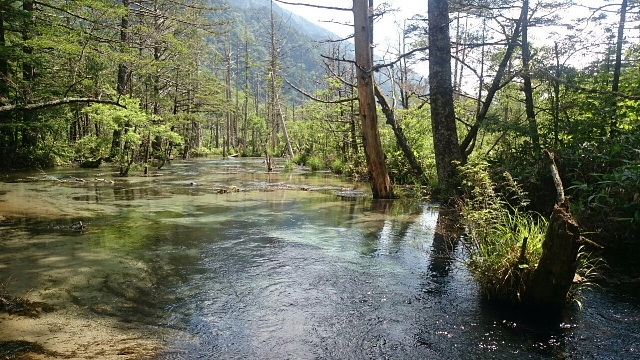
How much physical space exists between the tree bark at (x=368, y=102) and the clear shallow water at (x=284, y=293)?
3144mm

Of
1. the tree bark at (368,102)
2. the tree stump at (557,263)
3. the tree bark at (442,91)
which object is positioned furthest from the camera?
the tree bark at (368,102)

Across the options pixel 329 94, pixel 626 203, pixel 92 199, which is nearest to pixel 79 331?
pixel 626 203

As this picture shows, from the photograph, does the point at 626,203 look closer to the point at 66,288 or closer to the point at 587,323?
the point at 587,323

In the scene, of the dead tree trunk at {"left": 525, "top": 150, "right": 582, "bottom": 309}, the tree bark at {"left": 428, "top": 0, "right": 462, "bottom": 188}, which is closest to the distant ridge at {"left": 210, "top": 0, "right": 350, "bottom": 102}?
the tree bark at {"left": 428, "top": 0, "right": 462, "bottom": 188}

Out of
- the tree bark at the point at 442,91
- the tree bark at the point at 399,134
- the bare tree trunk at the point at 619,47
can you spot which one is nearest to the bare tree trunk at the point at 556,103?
the bare tree trunk at the point at 619,47

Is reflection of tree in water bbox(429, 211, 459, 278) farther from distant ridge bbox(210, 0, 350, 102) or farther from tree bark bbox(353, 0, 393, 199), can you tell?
distant ridge bbox(210, 0, 350, 102)

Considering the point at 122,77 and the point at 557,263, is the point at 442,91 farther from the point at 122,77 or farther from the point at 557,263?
the point at 122,77

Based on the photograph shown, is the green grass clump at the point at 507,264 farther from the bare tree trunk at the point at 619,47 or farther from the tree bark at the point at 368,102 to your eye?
the bare tree trunk at the point at 619,47

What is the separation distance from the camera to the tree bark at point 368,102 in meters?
9.76

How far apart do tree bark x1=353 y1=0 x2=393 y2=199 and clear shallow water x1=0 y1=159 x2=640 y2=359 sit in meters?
3.14

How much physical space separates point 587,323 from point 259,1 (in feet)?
687

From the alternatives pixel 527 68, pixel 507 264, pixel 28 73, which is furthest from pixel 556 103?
pixel 28 73

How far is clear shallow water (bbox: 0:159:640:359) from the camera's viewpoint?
289 centimetres

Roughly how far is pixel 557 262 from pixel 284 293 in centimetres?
246
